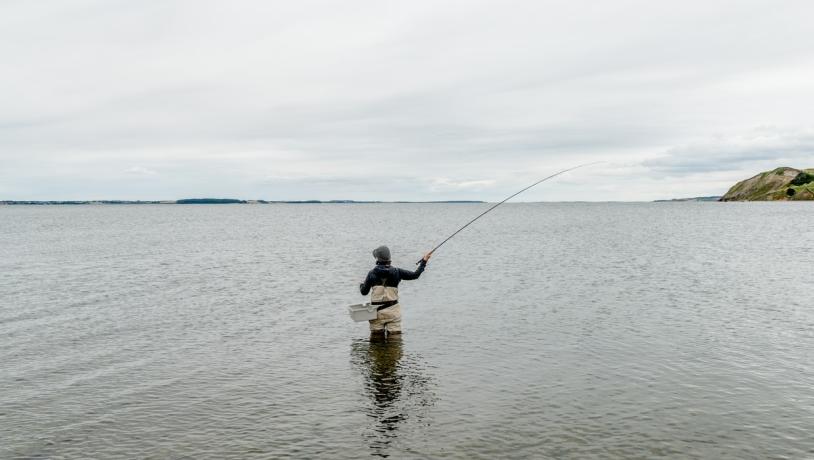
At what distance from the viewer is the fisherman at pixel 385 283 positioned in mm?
18469

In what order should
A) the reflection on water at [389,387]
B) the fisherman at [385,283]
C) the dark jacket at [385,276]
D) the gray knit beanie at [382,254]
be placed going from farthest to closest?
the dark jacket at [385,276]
the fisherman at [385,283]
the gray knit beanie at [382,254]
the reflection on water at [389,387]

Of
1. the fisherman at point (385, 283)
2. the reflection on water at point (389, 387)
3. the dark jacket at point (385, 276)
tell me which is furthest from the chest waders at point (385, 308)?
the reflection on water at point (389, 387)

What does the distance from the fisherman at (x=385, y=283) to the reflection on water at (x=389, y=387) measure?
3.47 feet

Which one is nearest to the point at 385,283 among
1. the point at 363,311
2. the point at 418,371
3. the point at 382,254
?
the point at 382,254

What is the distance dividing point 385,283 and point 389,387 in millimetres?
4193

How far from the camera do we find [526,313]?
2558 cm

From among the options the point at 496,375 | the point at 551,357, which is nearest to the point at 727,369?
the point at 551,357

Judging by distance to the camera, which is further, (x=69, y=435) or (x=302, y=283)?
(x=302, y=283)

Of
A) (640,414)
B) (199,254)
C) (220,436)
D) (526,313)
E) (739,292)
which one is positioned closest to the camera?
(220,436)

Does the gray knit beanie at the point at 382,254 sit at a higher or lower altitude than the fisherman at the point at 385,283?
higher

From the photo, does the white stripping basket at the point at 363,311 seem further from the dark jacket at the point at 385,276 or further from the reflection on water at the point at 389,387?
the reflection on water at the point at 389,387

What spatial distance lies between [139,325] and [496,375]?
15.1 metres

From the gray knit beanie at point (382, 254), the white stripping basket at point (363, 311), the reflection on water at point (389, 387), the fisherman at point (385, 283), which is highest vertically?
the gray knit beanie at point (382, 254)

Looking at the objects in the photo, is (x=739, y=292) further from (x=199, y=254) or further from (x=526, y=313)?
(x=199, y=254)
